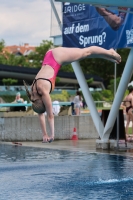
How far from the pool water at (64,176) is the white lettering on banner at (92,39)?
3313mm

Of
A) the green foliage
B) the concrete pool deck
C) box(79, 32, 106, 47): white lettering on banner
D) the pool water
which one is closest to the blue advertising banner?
box(79, 32, 106, 47): white lettering on banner

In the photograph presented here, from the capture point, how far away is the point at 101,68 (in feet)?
316

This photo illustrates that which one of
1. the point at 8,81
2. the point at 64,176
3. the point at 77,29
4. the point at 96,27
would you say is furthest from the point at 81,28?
the point at 8,81

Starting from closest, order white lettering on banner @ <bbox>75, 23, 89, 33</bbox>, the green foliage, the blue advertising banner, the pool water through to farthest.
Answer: the pool water
the blue advertising banner
white lettering on banner @ <bbox>75, 23, 89, 33</bbox>
the green foliage

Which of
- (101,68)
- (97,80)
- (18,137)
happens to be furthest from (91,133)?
(101,68)

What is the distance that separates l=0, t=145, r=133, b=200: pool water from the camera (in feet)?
35.9

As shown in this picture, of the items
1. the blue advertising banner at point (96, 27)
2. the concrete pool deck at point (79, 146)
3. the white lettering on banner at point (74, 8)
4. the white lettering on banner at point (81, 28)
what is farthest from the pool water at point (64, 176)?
the white lettering on banner at point (74, 8)

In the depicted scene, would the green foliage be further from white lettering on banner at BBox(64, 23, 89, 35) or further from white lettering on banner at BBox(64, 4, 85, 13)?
white lettering on banner at BBox(64, 4, 85, 13)

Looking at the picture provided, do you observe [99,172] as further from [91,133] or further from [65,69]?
[65,69]

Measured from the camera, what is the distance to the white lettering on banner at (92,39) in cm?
1805

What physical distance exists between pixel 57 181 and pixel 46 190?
1164 millimetres

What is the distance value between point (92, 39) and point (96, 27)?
1.27 feet

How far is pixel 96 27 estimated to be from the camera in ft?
59.7

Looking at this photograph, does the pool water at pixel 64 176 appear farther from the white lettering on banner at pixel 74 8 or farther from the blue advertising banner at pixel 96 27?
the white lettering on banner at pixel 74 8
